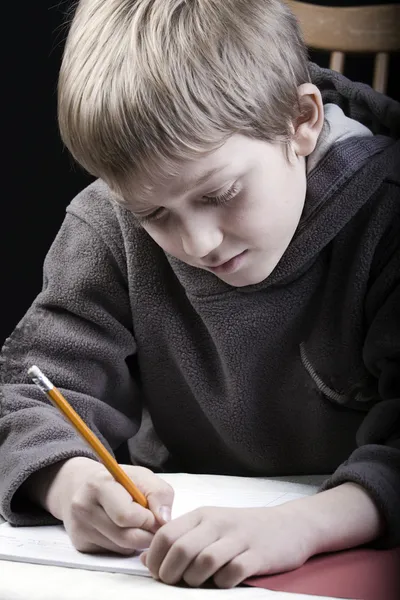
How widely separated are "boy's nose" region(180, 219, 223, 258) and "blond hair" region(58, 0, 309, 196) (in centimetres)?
5

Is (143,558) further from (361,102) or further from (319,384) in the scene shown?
(361,102)

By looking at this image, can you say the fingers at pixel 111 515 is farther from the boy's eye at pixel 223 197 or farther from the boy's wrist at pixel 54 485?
the boy's eye at pixel 223 197

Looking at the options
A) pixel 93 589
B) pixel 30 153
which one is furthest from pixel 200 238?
pixel 30 153

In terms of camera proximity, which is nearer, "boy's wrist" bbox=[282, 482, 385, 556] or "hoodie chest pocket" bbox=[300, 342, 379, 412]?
"boy's wrist" bbox=[282, 482, 385, 556]

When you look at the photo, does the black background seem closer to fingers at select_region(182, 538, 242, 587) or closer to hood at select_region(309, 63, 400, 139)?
hood at select_region(309, 63, 400, 139)

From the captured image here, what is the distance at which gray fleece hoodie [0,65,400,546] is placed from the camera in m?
1.06

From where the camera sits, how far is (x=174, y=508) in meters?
0.96

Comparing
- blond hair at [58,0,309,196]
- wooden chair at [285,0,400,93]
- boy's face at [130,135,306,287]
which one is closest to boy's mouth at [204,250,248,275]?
boy's face at [130,135,306,287]

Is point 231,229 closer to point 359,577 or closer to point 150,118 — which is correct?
point 150,118

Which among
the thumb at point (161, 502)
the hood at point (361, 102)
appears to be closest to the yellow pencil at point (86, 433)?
the thumb at point (161, 502)

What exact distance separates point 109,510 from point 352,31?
77 cm

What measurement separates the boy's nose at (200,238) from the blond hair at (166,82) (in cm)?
5

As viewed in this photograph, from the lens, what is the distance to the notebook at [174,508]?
2.83 feet

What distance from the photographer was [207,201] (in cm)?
94
